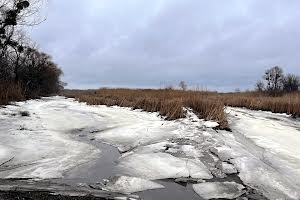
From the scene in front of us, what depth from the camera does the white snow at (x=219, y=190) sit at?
5866mm

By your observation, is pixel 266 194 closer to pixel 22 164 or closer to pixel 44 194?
pixel 44 194

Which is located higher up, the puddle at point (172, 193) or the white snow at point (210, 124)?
Answer: the white snow at point (210, 124)

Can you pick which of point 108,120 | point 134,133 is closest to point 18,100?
point 108,120

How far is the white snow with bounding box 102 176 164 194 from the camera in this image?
233 inches

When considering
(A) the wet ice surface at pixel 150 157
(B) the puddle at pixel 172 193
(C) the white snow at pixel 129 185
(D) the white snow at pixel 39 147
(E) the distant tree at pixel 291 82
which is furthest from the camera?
(E) the distant tree at pixel 291 82

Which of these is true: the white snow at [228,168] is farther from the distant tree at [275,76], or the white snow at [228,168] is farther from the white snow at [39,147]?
the distant tree at [275,76]

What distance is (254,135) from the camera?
Answer: 33.5 feet

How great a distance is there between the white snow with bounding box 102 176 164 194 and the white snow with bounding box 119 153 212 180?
32 cm

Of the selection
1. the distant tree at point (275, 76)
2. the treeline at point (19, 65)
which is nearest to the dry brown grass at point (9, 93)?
the treeline at point (19, 65)

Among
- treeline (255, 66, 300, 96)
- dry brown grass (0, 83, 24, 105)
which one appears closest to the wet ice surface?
dry brown grass (0, 83, 24, 105)

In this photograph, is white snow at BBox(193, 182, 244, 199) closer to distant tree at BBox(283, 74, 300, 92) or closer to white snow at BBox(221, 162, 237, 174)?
white snow at BBox(221, 162, 237, 174)

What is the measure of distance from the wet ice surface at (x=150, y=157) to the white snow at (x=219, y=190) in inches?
0.6

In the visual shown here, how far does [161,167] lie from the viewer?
7.15m

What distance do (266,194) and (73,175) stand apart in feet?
9.58
